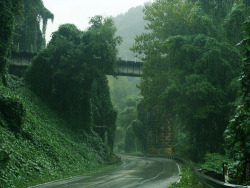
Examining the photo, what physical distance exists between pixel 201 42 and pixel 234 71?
192 inches

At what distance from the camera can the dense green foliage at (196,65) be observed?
29828 mm

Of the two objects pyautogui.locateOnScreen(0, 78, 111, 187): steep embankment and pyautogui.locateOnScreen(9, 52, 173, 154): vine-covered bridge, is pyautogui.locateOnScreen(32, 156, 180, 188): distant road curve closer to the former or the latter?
pyautogui.locateOnScreen(0, 78, 111, 187): steep embankment

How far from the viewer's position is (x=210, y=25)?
35.5 m

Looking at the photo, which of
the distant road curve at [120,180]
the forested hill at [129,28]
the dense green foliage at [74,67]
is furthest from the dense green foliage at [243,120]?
the forested hill at [129,28]

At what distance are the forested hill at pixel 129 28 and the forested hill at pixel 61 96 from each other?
99384 millimetres

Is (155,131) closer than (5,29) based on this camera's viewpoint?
No

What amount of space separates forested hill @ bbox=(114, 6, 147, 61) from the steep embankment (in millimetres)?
104018

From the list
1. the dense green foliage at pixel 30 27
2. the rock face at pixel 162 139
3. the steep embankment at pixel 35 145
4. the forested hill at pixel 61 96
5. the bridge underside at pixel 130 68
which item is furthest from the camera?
the rock face at pixel 162 139

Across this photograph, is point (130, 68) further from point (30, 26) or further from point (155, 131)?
point (30, 26)

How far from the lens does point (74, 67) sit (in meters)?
32.2

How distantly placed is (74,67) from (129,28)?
14141 cm

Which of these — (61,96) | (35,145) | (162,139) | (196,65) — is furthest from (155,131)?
(35,145)

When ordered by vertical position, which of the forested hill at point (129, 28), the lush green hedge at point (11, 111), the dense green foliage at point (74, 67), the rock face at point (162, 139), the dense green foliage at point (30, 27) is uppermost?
the forested hill at point (129, 28)

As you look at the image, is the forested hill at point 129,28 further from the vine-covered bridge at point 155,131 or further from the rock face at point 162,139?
the rock face at point 162,139
